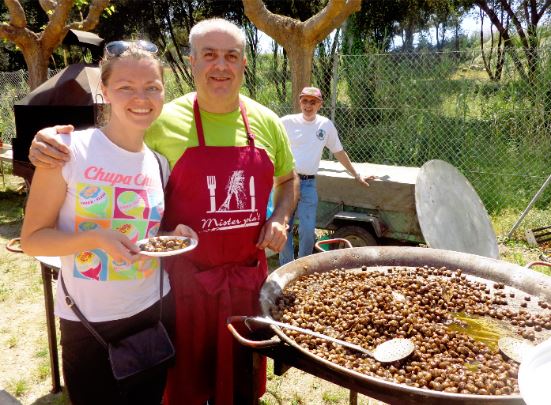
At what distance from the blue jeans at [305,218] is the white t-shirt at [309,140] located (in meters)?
0.18

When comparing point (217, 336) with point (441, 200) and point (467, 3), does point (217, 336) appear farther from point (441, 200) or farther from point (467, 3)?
point (467, 3)

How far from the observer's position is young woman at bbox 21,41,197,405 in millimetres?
1703

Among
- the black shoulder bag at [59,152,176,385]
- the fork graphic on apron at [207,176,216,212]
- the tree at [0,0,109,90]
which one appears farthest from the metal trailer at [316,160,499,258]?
the tree at [0,0,109,90]

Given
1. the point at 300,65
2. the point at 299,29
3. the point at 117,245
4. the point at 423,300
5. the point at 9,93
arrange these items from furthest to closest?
the point at 9,93
the point at 300,65
the point at 299,29
the point at 423,300
the point at 117,245

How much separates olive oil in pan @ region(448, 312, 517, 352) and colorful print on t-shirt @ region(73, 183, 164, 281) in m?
1.45

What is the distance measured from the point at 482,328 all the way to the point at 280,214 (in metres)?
1.11

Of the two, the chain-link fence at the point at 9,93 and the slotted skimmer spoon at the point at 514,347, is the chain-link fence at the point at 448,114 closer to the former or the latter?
the slotted skimmer spoon at the point at 514,347

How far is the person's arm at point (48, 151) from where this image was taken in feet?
5.42

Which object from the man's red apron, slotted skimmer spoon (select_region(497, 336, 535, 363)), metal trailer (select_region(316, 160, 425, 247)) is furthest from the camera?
metal trailer (select_region(316, 160, 425, 247))

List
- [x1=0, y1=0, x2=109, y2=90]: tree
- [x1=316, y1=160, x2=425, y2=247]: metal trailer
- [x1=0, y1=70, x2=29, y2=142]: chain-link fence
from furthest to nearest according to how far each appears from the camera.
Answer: [x1=0, y1=70, x2=29, y2=142]: chain-link fence, [x1=0, y1=0, x2=109, y2=90]: tree, [x1=316, y1=160, x2=425, y2=247]: metal trailer

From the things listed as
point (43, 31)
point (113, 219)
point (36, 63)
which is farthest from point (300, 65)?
point (36, 63)

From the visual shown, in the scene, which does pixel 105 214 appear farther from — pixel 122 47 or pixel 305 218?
pixel 305 218

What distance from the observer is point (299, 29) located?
5992 mm

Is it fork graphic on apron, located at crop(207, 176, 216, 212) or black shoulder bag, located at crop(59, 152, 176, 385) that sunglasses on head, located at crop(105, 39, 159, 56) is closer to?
black shoulder bag, located at crop(59, 152, 176, 385)
